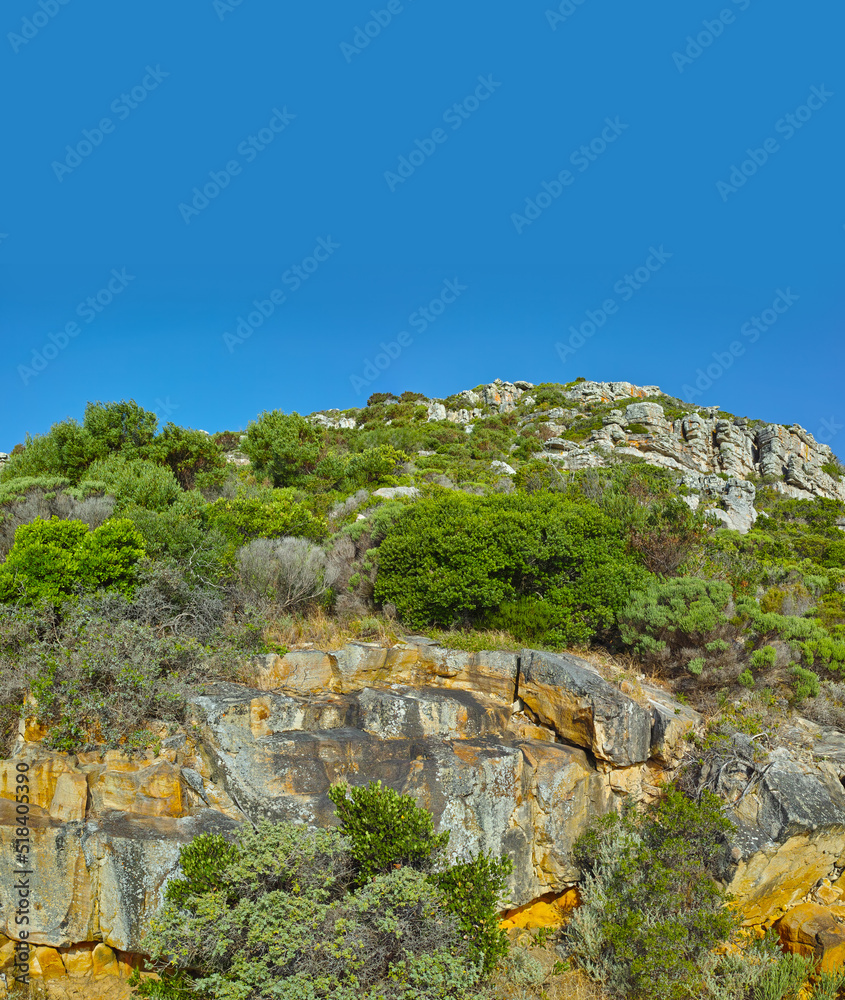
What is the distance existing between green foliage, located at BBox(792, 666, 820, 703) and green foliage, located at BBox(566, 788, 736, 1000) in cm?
321

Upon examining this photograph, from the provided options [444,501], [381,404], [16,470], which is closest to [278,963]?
[444,501]

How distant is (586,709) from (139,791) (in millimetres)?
6051

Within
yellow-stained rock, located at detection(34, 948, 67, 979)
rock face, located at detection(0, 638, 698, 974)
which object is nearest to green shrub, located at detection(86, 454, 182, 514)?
rock face, located at detection(0, 638, 698, 974)

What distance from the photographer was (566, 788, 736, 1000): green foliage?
5914mm

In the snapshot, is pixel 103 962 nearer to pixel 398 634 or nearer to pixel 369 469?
pixel 398 634

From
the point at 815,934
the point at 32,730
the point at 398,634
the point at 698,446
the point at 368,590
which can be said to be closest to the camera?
the point at 815,934

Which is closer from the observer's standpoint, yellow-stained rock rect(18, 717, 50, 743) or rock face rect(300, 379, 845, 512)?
yellow-stained rock rect(18, 717, 50, 743)

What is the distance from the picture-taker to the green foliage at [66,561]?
8.98 meters

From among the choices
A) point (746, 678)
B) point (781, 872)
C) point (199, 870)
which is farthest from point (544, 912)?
point (746, 678)

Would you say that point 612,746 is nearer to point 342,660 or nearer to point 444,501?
point 342,660

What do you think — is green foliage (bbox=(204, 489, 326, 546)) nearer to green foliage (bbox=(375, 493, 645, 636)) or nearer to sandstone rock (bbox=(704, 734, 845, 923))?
green foliage (bbox=(375, 493, 645, 636))

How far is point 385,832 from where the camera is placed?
226 inches

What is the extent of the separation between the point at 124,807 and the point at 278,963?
277cm

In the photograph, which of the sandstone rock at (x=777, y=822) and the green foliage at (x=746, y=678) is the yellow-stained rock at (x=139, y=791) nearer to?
the sandstone rock at (x=777, y=822)
